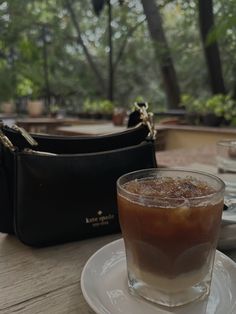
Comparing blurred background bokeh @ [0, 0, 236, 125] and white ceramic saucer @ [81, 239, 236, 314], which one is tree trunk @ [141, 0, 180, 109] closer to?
blurred background bokeh @ [0, 0, 236, 125]

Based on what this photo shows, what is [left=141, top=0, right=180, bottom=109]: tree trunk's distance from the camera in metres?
3.32

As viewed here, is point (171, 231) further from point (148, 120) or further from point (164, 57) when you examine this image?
point (164, 57)

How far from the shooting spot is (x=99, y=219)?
0.69 metres

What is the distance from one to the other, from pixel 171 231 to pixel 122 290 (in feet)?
0.40

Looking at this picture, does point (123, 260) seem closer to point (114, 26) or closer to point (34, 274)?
point (34, 274)

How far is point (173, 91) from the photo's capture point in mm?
3486

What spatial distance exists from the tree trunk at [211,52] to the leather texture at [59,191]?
2.22 metres

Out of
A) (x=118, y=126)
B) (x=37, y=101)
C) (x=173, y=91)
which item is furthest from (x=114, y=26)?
(x=37, y=101)

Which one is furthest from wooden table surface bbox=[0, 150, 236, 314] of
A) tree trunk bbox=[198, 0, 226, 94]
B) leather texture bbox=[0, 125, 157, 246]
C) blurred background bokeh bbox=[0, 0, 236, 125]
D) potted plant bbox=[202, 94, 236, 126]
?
tree trunk bbox=[198, 0, 226, 94]

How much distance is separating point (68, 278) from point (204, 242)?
0.77 feet

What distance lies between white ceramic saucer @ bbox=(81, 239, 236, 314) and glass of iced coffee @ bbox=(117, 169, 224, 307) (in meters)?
0.02

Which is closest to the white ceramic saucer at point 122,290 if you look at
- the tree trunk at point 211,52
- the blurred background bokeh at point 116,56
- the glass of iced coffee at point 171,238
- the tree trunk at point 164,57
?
the glass of iced coffee at point 171,238

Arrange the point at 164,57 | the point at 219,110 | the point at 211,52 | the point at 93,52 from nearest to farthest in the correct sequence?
1. the point at 219,110
2. the point at 211,52
3. the point at 164,57
4. the point at 93,52

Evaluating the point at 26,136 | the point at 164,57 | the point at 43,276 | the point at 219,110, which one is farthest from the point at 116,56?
the point at 43,276
